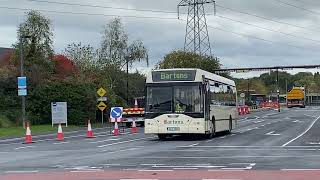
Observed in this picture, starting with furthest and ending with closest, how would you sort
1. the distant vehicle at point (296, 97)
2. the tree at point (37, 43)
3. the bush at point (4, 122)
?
the distant vehicle at point (296, 97) < the tree at point (37, 43) < the bush at point (4, 122)

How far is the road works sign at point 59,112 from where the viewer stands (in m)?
52.8

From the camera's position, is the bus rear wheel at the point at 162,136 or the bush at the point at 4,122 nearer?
the bus rear wheel at the point at 162,136

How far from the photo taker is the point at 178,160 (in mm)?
18234

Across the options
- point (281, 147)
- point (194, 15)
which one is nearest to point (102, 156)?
point (281, 147)

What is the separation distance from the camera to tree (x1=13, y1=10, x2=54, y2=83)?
192 feet

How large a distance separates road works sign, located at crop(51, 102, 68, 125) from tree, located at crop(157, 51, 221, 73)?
31855 mm

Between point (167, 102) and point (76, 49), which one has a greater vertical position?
point (76, 49)

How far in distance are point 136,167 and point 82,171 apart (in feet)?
4.80

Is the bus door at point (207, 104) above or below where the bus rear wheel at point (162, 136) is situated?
above

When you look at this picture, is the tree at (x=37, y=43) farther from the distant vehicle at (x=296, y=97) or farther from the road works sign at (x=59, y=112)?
the distant vehicle at (x=296, y=97)

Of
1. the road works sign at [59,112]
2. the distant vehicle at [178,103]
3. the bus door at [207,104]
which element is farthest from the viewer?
the road works sign at [59,112]

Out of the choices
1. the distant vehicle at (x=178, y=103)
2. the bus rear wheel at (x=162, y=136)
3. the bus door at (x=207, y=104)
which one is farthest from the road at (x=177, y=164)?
the bus rear wheel at (x=162, y=136)

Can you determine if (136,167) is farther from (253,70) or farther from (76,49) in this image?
(253,70)

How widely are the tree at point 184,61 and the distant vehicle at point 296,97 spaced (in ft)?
92.4
